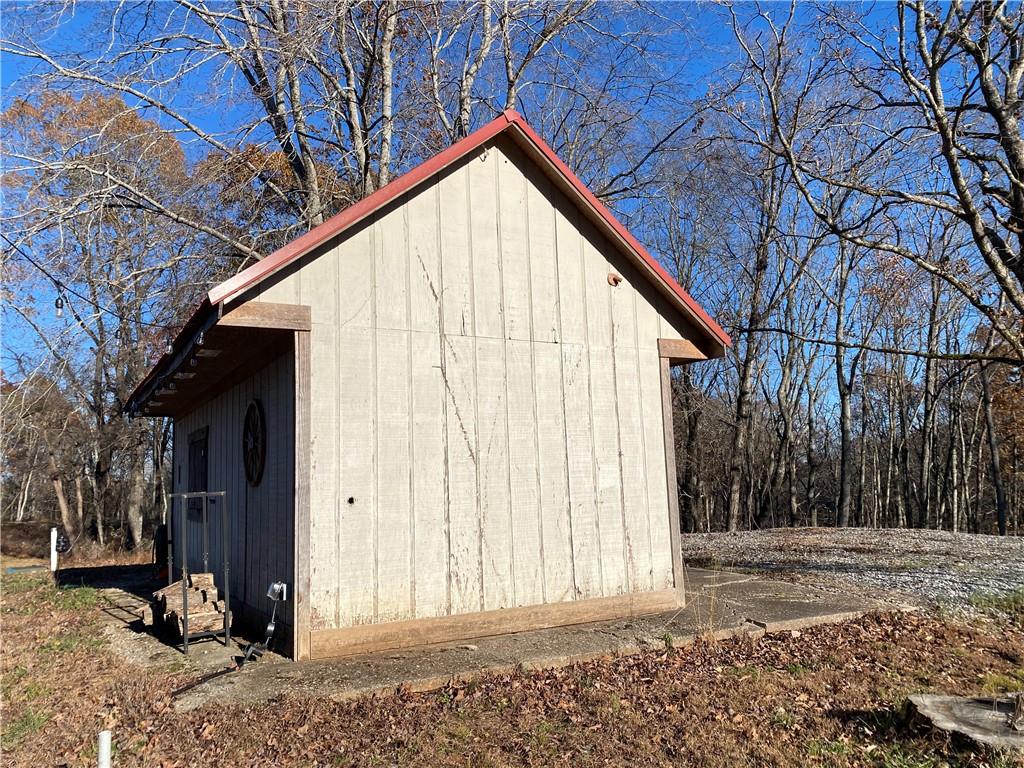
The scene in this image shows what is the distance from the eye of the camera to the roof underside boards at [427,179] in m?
6.09

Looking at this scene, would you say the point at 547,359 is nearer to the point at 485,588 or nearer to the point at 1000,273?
the point at 485,588

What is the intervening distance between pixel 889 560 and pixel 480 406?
826cm

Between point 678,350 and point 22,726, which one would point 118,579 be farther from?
Result: point 678,350

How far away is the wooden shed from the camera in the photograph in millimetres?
6355

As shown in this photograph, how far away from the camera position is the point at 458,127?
665 inches

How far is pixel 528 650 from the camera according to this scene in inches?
249

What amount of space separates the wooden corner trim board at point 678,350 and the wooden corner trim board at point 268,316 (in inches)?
155

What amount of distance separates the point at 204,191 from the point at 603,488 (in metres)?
9.99

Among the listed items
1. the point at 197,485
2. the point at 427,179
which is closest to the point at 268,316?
the point at 427,179

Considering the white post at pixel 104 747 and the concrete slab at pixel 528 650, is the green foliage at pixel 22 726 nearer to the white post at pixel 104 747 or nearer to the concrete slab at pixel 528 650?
the concrete slab at pixel 528 650

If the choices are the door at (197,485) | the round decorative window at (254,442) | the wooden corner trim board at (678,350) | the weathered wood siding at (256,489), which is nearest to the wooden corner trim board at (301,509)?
the weathered wood siding at (256,489)

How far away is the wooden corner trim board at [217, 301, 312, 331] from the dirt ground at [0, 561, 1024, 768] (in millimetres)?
2868

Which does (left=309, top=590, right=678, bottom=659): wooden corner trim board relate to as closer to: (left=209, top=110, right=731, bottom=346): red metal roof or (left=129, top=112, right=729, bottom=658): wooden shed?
(left=129, top=112, right=729, bottom=658): wooden shed

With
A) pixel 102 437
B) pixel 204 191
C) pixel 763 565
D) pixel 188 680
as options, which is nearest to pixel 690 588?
pixel 763 565
